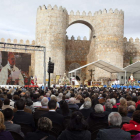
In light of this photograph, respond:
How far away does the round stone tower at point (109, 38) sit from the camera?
34.2 metres

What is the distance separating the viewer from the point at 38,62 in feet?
112

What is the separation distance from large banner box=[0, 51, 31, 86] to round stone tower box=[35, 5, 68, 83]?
1932 millimetres

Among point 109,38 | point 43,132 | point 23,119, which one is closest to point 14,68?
point 109,38

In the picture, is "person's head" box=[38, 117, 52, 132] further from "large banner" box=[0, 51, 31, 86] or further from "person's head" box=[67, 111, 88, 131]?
"large banner" box=[0, 51, 31, 86]

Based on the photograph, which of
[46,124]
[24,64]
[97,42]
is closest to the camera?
[46,124]

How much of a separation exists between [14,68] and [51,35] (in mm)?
7149

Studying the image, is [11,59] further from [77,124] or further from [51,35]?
[77,124]

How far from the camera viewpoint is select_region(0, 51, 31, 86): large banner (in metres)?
30.8

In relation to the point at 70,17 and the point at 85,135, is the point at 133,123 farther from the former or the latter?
the point at 70,17

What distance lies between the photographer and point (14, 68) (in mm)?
31906

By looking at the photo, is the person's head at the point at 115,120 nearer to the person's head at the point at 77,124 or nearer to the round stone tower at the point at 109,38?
the person's head at the point at 77,124

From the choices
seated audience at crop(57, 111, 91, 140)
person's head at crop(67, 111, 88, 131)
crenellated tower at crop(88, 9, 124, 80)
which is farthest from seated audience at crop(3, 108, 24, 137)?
crenellated tower at crop(88, 9, 124, 80)

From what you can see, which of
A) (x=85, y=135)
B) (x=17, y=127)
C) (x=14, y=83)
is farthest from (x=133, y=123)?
(x=14, y=83)

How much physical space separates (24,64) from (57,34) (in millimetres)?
6546
